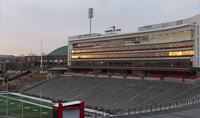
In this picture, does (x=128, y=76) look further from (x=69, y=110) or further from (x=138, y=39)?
(x=69, y=110)

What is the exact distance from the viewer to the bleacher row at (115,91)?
169 feet

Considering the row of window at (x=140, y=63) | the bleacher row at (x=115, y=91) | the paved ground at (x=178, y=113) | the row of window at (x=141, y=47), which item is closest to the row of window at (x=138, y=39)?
the row of window at (x=141, y=47)

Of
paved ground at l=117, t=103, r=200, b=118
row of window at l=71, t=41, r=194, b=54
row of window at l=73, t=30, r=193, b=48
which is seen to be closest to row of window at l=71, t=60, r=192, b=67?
row of window at l=71, t=41, r=194, b=54

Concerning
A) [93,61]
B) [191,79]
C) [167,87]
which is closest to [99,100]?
[167,87]

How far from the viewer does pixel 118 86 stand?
6662 centimetres

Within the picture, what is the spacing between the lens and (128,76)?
242 feet

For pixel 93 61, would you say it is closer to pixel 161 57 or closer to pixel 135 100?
pixel 161 57

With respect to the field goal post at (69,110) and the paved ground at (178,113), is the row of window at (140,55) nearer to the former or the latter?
the paved ground at (178,113)

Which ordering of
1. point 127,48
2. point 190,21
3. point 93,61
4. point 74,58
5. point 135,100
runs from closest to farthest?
point 135,100, point 190,21, point 127,48, point 93,61, point 74,58

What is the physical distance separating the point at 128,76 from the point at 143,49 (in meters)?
6.90

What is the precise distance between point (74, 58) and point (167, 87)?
4784cm

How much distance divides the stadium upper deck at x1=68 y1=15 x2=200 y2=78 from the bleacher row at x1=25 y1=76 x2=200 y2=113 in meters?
6.80

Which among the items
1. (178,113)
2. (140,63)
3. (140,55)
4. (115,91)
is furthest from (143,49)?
(178,113)

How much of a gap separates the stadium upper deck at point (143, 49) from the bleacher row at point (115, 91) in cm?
680
